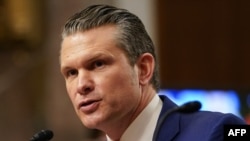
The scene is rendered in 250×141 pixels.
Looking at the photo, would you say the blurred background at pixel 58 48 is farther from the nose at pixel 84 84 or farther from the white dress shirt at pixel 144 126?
the nose at pixel 84 84

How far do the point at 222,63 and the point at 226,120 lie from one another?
183 inches

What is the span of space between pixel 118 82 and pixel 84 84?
0.14m

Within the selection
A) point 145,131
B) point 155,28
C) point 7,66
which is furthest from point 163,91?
point 145,131

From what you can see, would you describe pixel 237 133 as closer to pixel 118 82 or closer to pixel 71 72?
pixel 118 82

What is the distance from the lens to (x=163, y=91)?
22.2 ft

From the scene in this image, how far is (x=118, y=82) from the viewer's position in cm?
296

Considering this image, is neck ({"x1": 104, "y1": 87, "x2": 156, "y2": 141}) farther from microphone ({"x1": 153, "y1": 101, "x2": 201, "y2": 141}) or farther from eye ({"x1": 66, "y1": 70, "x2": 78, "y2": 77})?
eye ({"x1": 66, "y1": 70, "x2": 78, "y2": 77})

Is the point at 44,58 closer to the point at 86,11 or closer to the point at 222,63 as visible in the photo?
the point at 222,63

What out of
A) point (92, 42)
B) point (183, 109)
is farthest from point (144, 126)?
point (92, 42)

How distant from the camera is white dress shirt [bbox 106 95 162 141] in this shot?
3082mm

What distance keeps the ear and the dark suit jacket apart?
15cm

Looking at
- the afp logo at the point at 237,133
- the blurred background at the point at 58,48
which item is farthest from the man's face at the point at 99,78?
the blurred background at the point at 58,48

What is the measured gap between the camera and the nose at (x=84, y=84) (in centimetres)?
290

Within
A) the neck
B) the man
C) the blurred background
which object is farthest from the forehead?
the blurred background
